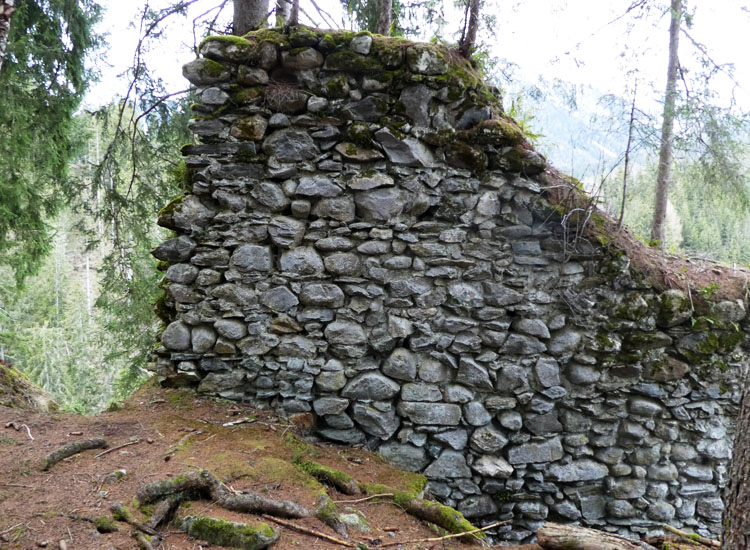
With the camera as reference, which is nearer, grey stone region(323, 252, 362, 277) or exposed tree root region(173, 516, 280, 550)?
exposed tree root region(173, 516, 280, 550)

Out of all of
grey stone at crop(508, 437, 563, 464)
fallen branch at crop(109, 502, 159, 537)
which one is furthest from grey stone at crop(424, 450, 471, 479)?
fallen branch at crop(109, 502, 159, 537)

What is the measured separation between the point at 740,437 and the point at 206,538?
2647mm

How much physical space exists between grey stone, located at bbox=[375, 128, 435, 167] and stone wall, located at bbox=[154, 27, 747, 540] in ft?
0.04

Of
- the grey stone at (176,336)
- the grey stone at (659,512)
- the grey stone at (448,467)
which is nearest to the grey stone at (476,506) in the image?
the grey stone at (448,467)

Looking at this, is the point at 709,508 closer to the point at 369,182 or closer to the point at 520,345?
the point at 520,345

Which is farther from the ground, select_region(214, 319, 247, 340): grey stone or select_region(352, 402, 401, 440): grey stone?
select_region(214, 319, 247, 340): grey stone

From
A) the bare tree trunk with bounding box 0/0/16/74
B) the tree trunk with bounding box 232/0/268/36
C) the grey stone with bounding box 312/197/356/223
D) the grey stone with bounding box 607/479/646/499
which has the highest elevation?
the tree trunk with bounding box 232/0/268/36

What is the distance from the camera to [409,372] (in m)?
4.04

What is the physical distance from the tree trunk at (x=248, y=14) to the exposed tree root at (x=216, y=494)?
16.2 ft

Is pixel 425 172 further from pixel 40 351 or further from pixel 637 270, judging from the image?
pixel 40 351

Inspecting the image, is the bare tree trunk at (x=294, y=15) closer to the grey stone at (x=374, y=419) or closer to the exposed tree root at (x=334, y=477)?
the grey stone at (x=374, y=419)

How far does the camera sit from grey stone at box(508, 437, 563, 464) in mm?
4105

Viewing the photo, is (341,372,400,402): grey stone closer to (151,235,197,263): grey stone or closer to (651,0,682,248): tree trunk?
(151,235,197,263): grey stone

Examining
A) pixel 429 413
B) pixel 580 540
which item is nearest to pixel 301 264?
pixel 429 413
